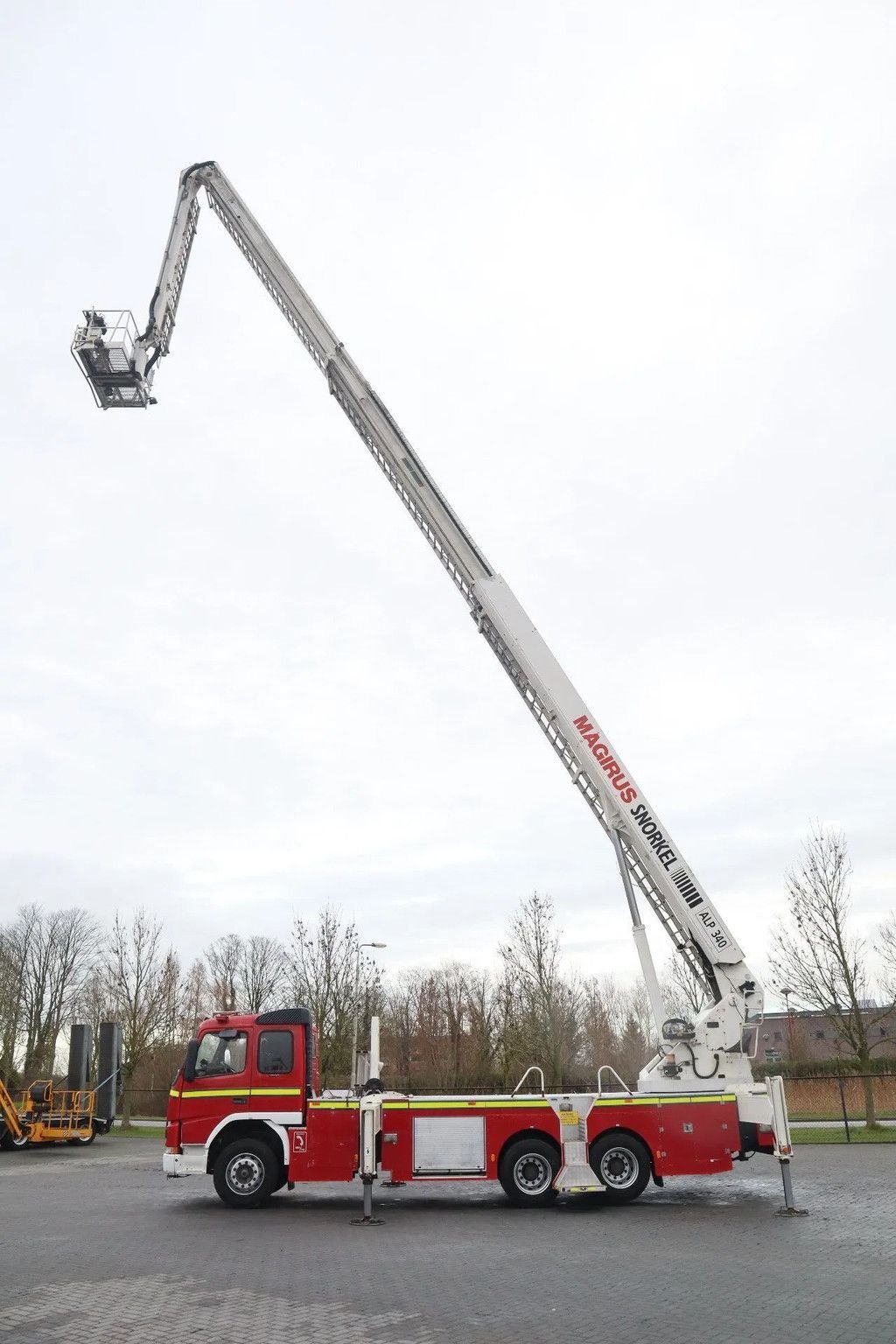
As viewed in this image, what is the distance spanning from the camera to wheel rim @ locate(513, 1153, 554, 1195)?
14.1 metres

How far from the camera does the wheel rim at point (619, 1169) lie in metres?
14.0

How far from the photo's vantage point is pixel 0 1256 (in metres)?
10.9

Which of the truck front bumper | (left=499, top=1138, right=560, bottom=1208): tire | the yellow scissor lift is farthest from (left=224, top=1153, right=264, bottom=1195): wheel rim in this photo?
the yellow scissor lift

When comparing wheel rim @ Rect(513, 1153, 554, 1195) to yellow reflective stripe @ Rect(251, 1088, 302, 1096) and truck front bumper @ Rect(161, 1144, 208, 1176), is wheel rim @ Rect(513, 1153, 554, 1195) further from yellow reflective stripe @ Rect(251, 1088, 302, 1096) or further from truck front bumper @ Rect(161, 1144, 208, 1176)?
truck front bumper @ Rect(161, 1144, 208, 1176)

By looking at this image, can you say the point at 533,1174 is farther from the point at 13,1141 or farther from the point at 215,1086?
the point at 13,1141

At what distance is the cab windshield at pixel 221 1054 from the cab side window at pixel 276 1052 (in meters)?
0.28

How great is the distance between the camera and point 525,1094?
14758 mm

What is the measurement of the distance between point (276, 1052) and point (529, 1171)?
4.11 meters

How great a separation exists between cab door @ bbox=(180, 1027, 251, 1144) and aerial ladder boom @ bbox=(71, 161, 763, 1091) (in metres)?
6.06

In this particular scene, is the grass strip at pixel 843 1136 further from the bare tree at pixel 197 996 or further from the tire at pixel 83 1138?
the bare tree at pixel 197 996

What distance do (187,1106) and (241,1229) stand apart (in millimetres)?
2587

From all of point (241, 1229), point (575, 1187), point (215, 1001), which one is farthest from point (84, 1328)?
Answer: point (215, 1001)

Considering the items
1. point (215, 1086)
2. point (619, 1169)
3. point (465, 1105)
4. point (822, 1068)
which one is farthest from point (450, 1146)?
point (822, 1068)

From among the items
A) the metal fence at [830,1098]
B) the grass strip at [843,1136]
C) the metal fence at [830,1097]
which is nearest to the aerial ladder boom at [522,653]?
the grass strip at [843,1136]
